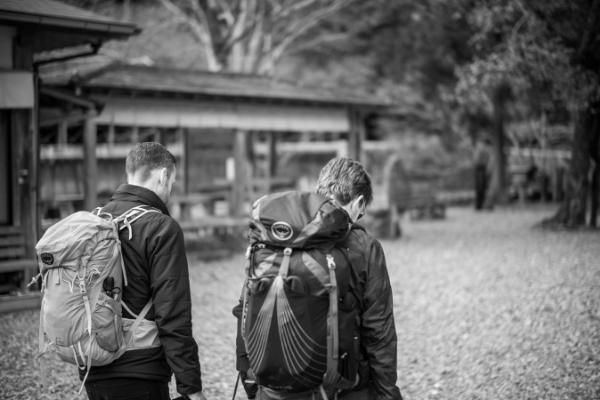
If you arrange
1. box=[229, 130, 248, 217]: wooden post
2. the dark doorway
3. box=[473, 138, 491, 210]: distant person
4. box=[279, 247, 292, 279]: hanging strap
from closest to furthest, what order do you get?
box=[279, 247, 292, 279]: hanging strap
the dark doorway
box=[229, 130, 248, 217]: wooden post
box=[473, 138, 491, 210]: distant person

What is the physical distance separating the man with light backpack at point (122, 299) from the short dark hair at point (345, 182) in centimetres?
75

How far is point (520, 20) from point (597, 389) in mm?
10124

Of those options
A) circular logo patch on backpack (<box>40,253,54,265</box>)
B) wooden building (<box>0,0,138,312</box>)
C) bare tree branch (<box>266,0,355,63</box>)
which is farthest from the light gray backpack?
bare tree branch (<box>266,0,355,63</box>)

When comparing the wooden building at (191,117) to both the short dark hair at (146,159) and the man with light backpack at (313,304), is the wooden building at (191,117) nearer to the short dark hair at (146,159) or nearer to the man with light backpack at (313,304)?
the short dark hair at (146,159)

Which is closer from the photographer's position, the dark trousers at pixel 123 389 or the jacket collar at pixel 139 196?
the dark trousers at pixel 123 389

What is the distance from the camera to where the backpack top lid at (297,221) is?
8.86ft

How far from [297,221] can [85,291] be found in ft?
3.26

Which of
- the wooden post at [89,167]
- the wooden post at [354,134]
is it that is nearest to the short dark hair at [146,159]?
the wooden post at [89,167]

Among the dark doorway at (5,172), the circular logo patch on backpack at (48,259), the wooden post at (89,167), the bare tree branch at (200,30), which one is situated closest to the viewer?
the circular logo patch on backpack at (48,259)

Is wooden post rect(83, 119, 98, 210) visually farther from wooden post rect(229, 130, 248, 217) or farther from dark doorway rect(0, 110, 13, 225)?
wooden post rect(229, 130, 248, 217)

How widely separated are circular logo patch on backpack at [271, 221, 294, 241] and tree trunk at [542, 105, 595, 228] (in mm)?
13590

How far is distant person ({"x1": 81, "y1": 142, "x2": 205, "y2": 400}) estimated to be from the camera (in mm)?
2971

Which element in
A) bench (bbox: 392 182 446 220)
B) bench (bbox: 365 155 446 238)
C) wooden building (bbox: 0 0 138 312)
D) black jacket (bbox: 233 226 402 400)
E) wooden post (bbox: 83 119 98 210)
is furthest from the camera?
bench (bbox: 392 182 446 220)

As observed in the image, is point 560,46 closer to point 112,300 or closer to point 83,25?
Result: point 83,25
